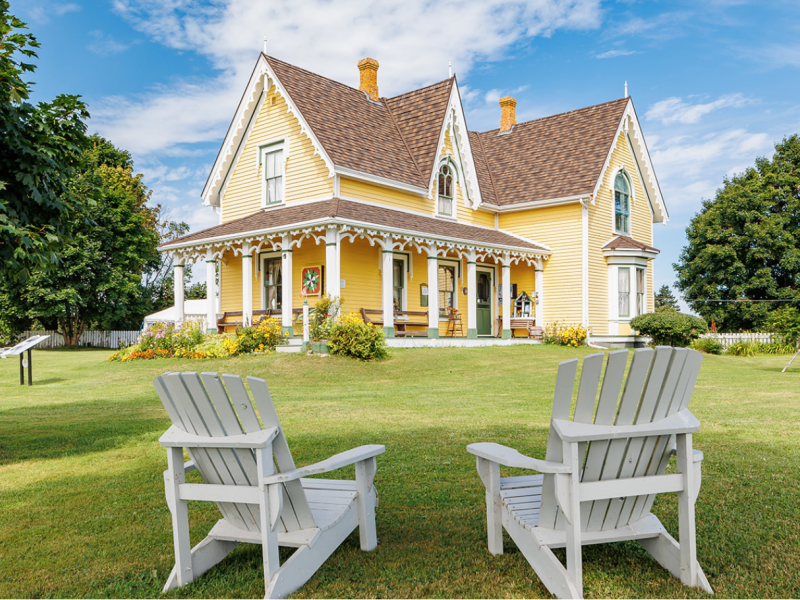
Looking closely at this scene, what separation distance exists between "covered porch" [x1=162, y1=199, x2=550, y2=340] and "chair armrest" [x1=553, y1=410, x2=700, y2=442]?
14.5 metres

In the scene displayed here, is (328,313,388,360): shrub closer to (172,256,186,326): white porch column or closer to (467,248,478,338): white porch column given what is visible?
(467,248,478,338): white porch column

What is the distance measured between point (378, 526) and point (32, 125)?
17.6ft

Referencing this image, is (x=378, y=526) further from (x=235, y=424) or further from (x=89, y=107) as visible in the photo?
(x=89, y=107)

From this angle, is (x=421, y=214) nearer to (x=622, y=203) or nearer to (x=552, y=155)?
(x=552, y=155)

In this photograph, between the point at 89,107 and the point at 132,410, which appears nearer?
the point at 89,107

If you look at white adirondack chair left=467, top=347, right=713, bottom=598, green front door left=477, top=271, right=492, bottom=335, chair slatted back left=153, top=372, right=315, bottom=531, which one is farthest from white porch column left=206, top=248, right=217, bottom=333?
white adirondack chair left=467, top=347, right=713, bottom=598

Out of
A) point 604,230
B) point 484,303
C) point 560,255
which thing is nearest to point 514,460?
point 484,303

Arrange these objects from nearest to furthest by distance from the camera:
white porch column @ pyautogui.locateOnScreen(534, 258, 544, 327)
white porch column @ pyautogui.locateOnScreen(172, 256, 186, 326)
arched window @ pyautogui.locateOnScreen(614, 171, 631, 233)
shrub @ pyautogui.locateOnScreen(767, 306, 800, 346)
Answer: shrub @ pyautogui.locateOnScreen(767, 306, 800, 346) → white porch column @ pyautogui.locateOnScreen(172, 256, 186, 326) → white porch column @ pyautogui.locateOnScreen(534, 258, 544, 327) → arched window @ pyautogui.locateOnScreen(614, 171, 631, 233)

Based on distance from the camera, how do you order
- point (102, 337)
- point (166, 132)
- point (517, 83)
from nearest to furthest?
point (517, 83) < point (102, 337) < point (166, 132)

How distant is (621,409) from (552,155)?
2412 centimetres

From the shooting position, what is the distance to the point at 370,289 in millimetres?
20828

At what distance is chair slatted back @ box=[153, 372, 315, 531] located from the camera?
10.4 ft

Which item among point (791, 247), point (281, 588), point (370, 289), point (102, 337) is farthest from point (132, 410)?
point (791, 247)

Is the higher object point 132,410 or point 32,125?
point 32,125
